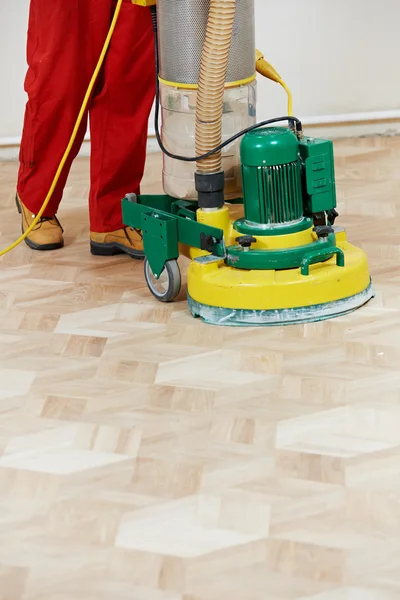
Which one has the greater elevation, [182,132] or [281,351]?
[182,132]

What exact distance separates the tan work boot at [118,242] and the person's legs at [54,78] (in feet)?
0.59

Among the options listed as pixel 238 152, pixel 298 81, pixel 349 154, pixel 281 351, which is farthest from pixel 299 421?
pixel 298 81

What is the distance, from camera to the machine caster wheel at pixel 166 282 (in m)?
2.33

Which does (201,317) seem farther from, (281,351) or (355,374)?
(355,374)

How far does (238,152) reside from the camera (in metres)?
2.35

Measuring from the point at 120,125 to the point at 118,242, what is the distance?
0.31 meters

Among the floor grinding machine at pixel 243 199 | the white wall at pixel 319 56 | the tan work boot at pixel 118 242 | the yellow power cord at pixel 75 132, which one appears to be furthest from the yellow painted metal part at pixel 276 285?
the white wall at pixel 319 56

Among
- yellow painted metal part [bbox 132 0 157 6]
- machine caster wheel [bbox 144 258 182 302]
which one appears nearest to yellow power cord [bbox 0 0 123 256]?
yellow painted metal part [bbox 132 0 157 6]

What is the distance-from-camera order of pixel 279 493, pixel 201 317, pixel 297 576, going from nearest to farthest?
1. pixel 297 576
2. pixel 279 493
3. pixel 201 317

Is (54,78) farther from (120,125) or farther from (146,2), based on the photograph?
(146,2)

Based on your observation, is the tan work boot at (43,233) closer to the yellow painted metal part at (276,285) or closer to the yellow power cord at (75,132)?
the yellow power cord at (75,132)

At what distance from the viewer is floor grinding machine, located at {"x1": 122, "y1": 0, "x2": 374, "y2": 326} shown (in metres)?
2.16

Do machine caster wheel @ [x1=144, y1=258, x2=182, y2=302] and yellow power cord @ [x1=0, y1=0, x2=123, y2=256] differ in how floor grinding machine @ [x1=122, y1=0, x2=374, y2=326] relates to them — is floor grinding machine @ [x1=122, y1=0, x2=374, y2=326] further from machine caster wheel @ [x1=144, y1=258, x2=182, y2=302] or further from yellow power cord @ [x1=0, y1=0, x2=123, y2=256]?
yellow power cord @ [x1=0, y1=0, x2=123, y2=256]

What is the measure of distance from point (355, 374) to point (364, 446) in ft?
0.89
